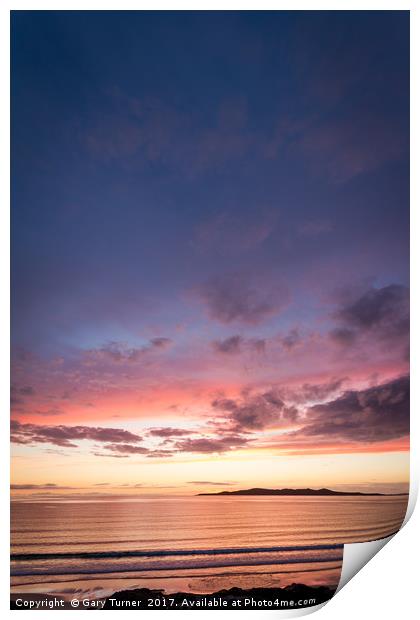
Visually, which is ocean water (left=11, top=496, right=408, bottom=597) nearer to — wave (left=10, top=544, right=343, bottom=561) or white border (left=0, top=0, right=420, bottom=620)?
wave (left=10, top=544, right=343, bottom=561)

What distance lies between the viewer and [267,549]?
3740 millimetres

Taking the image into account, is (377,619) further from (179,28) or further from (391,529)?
(179,28)

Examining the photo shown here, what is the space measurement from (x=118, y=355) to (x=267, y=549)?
1.33 m

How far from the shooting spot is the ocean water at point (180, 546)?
3.57m

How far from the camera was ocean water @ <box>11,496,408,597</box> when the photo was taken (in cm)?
357

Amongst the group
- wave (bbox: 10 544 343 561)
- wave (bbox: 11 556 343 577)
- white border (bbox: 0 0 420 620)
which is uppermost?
white border (bbox: 0 0 420 620)

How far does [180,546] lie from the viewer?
3693mm

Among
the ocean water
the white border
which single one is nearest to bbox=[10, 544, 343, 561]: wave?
the ocean water

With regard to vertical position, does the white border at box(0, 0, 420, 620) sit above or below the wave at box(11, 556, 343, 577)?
above
